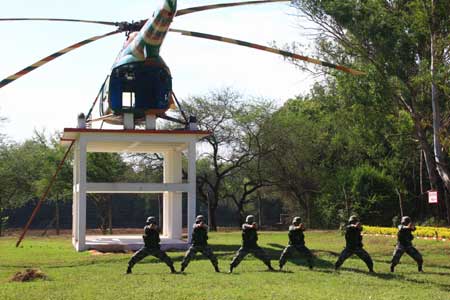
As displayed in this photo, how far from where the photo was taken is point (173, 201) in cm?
2688

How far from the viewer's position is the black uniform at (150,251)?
51.2 ft

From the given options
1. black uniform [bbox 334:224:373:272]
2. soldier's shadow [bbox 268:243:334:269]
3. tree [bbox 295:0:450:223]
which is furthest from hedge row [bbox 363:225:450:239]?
black uniform [bbox 334:224:373:272]

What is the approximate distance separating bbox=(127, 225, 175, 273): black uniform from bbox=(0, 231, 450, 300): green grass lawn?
0.99 feet

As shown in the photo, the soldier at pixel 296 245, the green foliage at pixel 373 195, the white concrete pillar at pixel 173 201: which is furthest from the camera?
the green foliage at pixel 373 195

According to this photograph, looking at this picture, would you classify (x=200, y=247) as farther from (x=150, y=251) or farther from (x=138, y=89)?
(x=138, y=89)

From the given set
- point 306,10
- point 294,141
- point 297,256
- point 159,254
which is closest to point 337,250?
point 297,256

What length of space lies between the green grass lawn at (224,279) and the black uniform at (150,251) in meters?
0.30

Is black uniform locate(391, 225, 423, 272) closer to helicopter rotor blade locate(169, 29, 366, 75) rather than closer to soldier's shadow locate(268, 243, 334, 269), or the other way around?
soldier's shadow locate(268, 243, 334, 269)

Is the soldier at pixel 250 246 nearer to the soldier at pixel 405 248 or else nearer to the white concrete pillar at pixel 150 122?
the soldier at pixel 405 248

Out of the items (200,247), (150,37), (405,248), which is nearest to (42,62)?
(150,37)

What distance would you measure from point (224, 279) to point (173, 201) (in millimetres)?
12714

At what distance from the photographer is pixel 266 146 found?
40.6 metres

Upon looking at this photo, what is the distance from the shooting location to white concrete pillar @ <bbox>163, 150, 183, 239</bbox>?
2683 cm

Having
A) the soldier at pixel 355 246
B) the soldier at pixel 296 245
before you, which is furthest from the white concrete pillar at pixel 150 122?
the soldier at pixel 355 246
